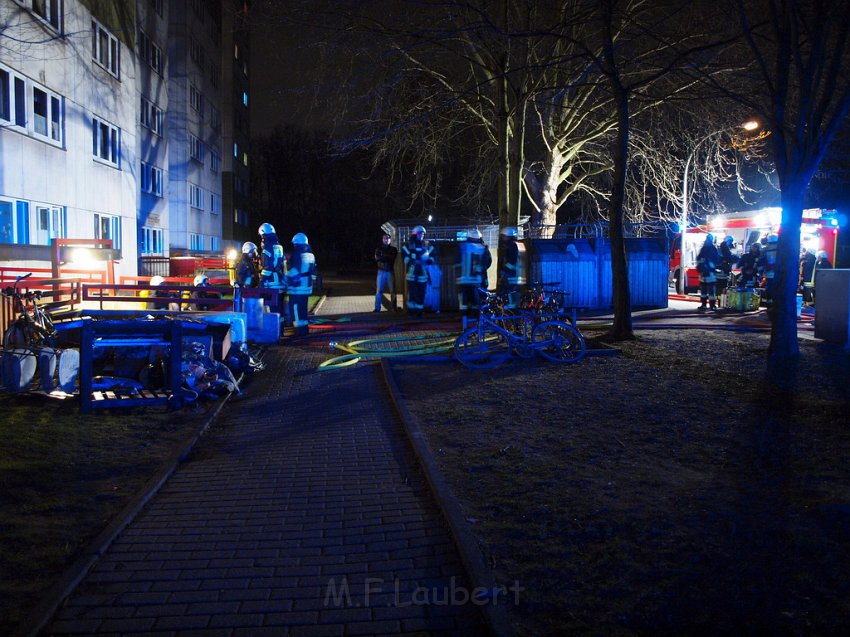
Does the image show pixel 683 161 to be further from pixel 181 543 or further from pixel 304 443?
pixel 181 543

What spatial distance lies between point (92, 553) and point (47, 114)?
55.5ft

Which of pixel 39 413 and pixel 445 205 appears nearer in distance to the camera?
pixel 39 413

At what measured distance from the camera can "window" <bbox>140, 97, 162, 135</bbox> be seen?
1057 inches

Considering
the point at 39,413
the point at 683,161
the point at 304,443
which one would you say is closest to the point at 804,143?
the point at 304,443

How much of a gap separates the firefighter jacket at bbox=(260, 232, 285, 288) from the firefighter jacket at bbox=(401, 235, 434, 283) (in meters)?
3.09

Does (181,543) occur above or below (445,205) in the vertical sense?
below

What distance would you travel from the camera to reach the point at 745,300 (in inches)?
714

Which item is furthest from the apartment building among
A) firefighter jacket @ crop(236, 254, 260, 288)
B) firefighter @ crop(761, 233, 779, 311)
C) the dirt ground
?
firefighter @ crop(761, 233, 779, 311)

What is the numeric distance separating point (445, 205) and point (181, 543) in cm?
4095

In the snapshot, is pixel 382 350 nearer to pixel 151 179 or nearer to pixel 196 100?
pixel 151 179

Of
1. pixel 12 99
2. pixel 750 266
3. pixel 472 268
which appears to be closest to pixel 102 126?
pixel 12 99

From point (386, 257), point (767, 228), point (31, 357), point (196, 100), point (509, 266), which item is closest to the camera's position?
point (31, 357)

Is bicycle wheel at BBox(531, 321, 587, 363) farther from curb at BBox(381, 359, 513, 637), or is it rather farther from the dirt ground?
curb at BBox(381, 359, 513, 637)

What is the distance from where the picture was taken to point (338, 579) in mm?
3895
